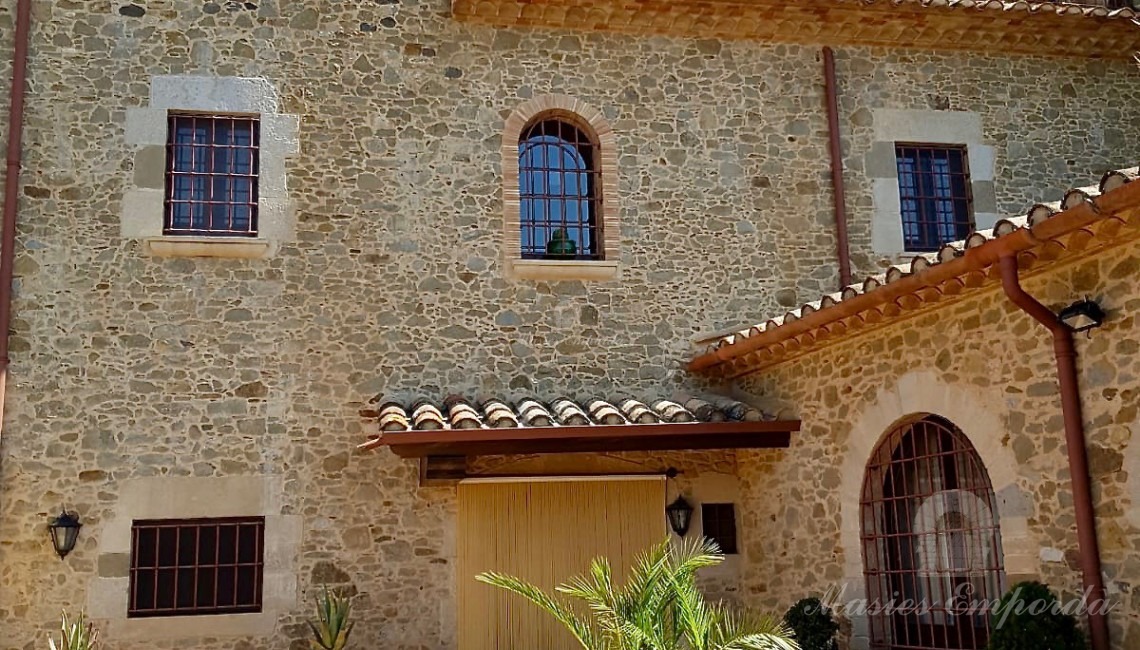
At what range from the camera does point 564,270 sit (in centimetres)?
1083

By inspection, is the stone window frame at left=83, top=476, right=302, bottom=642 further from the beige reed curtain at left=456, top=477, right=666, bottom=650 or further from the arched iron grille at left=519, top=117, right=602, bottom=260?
the arched iron grille at left=519, top=117, right=602, bottom=260

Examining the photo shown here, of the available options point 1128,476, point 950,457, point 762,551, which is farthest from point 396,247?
point 1128,476

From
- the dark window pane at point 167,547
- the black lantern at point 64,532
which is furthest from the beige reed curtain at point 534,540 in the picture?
the black lantern at point 64,532

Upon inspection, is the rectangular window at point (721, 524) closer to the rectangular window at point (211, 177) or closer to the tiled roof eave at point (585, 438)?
the tiled roof eave at point (585, 438)

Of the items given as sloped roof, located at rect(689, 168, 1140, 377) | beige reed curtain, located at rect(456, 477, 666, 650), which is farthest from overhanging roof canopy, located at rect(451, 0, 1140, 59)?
beige reed curtain, located at rect(456, 477, 666, 650)

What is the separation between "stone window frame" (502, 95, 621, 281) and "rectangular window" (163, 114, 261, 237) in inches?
91.3

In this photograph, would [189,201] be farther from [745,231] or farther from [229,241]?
[745,231]

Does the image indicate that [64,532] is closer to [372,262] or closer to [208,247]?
[208,247]

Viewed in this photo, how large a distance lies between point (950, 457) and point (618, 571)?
3.28 metres

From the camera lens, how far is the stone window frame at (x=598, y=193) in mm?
10789

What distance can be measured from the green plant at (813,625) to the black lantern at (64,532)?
5.87m

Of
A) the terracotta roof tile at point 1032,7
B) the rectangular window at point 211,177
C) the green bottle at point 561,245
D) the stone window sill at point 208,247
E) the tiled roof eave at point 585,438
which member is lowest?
the tiled roof eave at point 585,438

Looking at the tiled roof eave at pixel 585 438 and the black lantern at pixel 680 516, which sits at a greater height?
the tiled roof eave at pixel 585 438

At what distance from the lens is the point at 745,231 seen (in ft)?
37.1
